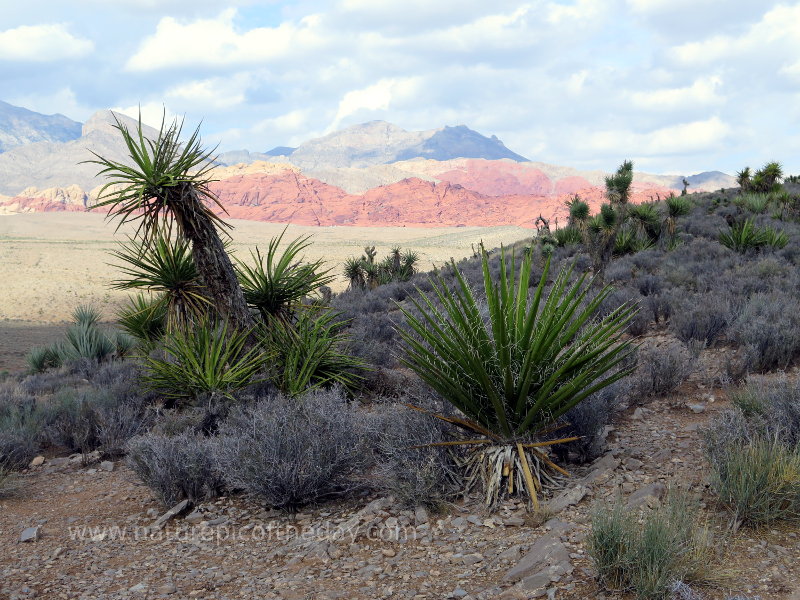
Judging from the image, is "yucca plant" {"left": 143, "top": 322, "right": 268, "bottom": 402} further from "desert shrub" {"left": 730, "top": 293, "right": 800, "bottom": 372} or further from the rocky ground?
"desert shrub" {"left": 730, "top": 293, "right": 800, "bottom": 372}

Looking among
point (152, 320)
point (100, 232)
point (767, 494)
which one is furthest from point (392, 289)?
point (100, 232)

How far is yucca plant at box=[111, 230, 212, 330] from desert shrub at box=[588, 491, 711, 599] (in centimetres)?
539

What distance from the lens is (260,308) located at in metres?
7.81

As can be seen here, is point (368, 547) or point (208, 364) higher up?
point (208, 364)

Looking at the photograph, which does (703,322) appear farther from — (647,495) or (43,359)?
(43,359)

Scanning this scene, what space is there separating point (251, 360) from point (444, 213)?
123 metres

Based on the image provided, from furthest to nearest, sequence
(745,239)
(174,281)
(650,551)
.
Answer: (745,239)
(174,281)
(650,551)

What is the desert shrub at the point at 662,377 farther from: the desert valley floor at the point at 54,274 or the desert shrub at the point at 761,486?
the desert shrub at the point at 761,486

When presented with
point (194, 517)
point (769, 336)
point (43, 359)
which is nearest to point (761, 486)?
point (769, 336)

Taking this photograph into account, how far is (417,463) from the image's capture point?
14.8 feet

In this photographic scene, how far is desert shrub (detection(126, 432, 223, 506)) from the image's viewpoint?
5.06 metres

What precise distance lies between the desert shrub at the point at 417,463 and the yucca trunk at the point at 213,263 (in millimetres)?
3040

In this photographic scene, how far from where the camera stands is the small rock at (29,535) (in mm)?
4564

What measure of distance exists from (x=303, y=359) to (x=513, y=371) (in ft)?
12.3
